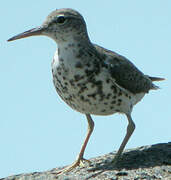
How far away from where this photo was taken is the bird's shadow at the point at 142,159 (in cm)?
1526

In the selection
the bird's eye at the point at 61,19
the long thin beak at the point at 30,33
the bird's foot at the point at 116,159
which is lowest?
the bird's foot at the point at 116,159

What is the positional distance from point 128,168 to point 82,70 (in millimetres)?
2702

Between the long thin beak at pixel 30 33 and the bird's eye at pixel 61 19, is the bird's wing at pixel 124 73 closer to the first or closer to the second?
the bird's eye at pixel 61 19

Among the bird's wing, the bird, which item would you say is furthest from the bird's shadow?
the bird's wing

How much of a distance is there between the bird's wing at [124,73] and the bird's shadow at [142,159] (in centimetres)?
165

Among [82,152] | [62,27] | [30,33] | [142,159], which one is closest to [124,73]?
[62,27]

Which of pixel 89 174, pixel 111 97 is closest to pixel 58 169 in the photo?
pixel 89 174

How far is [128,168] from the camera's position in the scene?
15.0m

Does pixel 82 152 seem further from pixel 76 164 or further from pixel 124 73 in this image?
pixel 124 73

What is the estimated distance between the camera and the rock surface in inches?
574

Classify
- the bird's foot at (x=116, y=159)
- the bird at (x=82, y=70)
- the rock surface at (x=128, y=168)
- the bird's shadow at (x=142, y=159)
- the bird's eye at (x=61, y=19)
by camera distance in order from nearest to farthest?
the rock surface at (x=128, y=168) < the bird at (x=82, y=70) < the bird's eye at (x=61, y=19) < the bird's shadow at (x=142, y=159) < the bird's foot at (x=116, y=159)

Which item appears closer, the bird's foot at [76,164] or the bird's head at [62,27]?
the bird's head at [62,27]

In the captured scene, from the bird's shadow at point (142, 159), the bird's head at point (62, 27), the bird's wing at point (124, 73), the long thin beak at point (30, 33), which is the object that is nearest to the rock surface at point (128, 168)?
the bird's shadow at point (142, 159)

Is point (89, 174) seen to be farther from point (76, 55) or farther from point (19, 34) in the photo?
point (19, 34)
